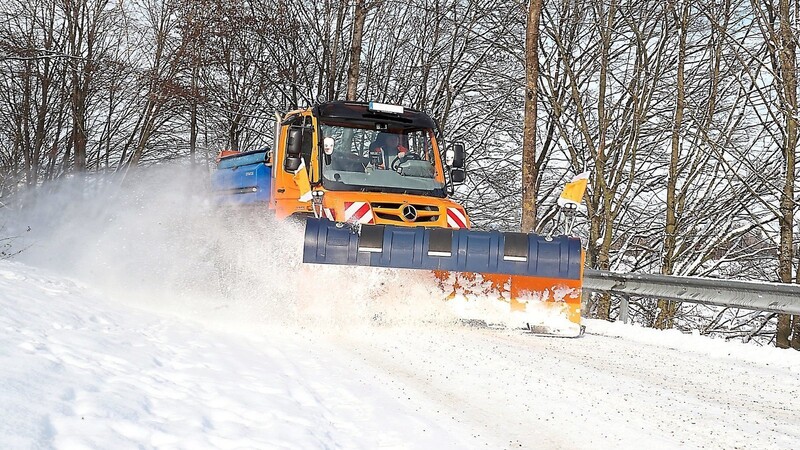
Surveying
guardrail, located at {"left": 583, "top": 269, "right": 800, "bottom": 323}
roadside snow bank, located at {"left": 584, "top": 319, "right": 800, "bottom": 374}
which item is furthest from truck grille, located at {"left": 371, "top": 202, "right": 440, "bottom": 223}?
guardrail, located at {"left": 583, "top": 269, "right": 800, "bottom": 323}

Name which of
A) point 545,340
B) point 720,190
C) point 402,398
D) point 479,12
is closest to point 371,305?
point 545,340

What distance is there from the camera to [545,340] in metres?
6.72

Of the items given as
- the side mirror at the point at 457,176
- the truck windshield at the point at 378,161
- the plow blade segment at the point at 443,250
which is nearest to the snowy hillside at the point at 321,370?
the plow blade segment at the point at 443,250

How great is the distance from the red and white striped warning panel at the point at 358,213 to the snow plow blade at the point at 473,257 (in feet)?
1.58

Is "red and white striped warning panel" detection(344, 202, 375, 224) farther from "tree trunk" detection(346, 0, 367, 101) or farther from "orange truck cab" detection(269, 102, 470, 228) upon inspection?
"tree trunk" detection(346, 0, 367, 101)

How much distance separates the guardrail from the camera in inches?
272

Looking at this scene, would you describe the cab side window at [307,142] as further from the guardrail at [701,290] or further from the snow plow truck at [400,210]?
the guardrail at [701,290]

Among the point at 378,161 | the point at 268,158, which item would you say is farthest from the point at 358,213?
the point at 268,158

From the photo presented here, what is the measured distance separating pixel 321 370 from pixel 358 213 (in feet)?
9.70

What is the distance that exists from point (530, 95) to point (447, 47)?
702 centimetres

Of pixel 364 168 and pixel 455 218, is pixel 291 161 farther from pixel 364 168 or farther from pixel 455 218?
pixel 455 218

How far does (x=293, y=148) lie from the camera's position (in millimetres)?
7930

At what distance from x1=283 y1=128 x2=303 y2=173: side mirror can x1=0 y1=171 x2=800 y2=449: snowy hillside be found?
0.73 meters

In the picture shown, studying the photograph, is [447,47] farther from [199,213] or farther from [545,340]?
[545,340]
